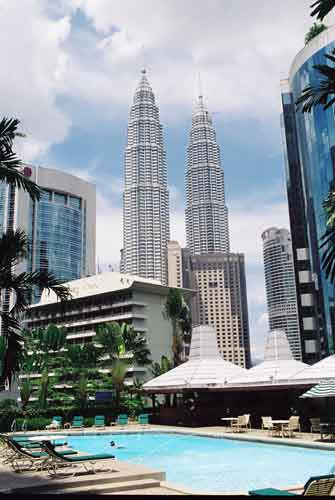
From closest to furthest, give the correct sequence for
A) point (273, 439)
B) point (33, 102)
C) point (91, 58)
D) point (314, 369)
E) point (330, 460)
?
point (91, 58) < point (33, 102) < point (330, 460) < point (273, 439) < point (314, 369)

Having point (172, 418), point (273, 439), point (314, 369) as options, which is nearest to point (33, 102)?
point (273, 439)

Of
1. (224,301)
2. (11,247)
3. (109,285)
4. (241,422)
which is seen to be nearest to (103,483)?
(11,247)

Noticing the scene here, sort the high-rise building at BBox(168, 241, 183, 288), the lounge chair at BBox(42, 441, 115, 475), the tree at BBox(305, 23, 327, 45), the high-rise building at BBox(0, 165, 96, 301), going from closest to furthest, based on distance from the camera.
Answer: the lounge chair at BBox(42, 441, 115, 475), the tree at BBox(305, 23, 327, 45), the high-rise building at BBox(0, 165, 96, 301), the high-rise building at BBox(168, 241, 183, 288)

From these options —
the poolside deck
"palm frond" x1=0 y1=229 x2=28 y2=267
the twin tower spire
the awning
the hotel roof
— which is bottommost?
the poolside deck

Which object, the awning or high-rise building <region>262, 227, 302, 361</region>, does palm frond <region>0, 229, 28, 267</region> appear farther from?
high-rise building <region>262, 227, 302, 361</region>

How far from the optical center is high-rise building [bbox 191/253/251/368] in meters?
153

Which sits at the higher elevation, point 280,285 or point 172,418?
point 280,285

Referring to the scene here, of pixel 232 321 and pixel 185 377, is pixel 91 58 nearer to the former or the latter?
pixel 185 377

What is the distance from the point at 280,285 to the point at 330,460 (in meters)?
135

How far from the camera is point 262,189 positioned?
23.7 meters

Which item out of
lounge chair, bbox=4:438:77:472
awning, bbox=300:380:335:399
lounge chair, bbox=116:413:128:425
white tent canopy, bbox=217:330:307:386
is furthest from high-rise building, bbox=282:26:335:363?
lounge chair, bbox=4:438:77:472

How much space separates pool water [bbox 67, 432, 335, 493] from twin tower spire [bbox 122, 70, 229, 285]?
137 metres

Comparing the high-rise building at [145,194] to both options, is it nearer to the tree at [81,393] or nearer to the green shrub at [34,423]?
the tree at [81,393]

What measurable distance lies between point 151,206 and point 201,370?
14853 centimetres
